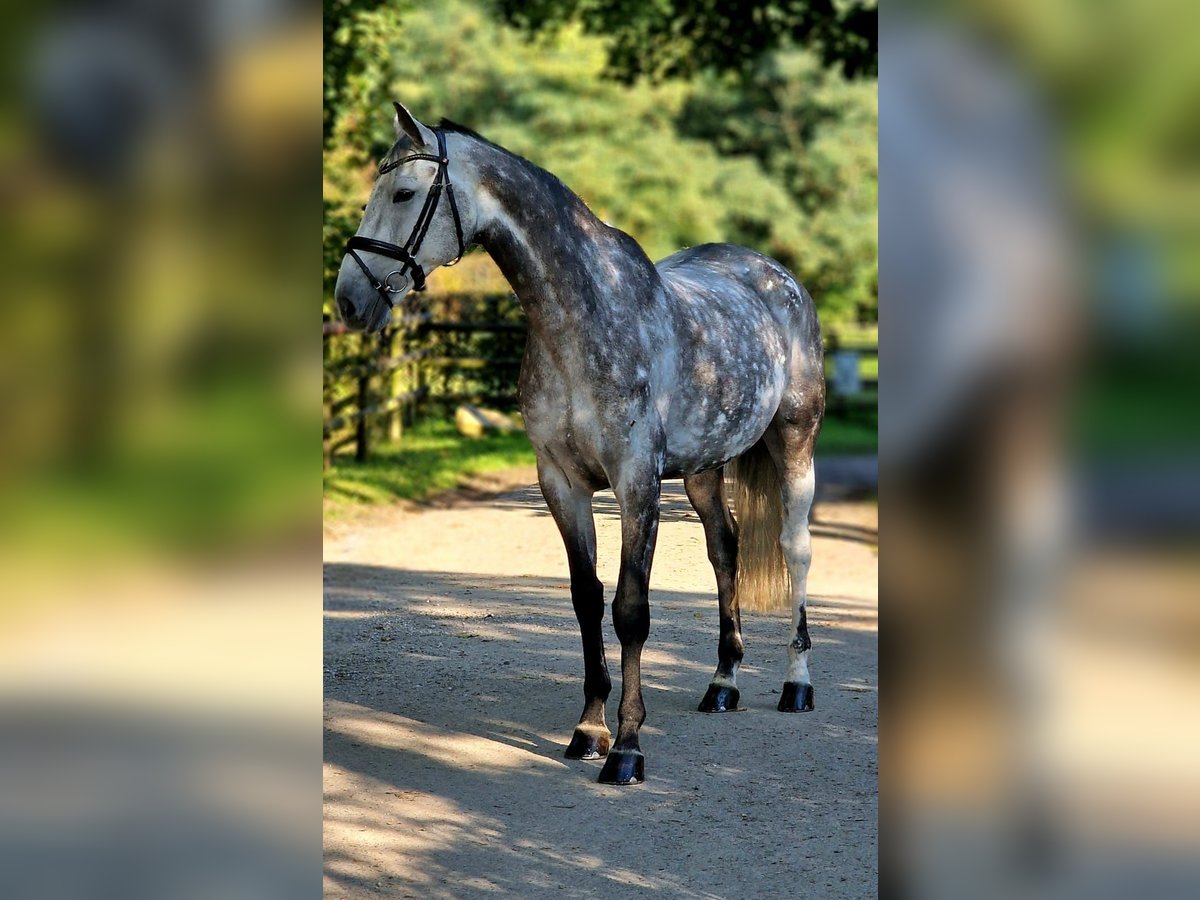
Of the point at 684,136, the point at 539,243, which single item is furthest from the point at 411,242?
the point at 684,136

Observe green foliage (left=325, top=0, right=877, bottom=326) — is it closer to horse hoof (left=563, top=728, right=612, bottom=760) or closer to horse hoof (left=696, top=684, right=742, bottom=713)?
horse hoof (left=696, top=684, right=742, bottom=713)

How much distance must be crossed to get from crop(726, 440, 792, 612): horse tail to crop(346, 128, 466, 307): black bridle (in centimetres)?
180

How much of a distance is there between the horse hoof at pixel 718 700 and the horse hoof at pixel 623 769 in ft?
2.76

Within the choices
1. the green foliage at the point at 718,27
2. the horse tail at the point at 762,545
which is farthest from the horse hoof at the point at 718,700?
the green foliage at the point at 718,27

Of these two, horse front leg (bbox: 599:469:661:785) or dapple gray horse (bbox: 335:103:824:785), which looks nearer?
dapple gray horse (bbox: 335:103:824:785)

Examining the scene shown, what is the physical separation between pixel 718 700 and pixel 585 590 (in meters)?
0.93

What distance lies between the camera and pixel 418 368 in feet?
39.1

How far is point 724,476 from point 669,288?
984 millimetres

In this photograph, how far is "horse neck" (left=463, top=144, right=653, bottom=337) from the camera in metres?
4.12

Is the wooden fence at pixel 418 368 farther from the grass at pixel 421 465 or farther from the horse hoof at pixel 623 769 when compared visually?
the horse hoof at pixel 623 769
